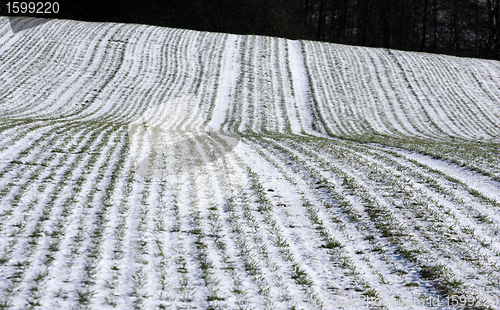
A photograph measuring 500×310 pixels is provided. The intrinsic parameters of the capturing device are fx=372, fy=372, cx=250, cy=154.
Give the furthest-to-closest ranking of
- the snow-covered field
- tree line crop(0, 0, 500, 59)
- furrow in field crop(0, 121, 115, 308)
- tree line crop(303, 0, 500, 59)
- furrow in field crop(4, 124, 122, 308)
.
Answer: tree line crop(303, 0, 500, 59), tree line crop(0, 0, 500, 59), furrow in field crop(0, 121, 115, 308), furrow in field crop(4, 124, 122, 308), the snow-covered field

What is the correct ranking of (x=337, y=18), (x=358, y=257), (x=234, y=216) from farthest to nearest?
1. (x=337, y=18)
2. (x=234, y=216)
3. (x=358, y=257)

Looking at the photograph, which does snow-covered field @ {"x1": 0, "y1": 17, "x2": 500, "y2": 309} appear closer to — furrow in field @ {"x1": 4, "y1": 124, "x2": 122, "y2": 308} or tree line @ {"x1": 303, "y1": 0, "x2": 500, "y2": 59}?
furrow in field @ {"x1": 4, "y1": 124, "x2": 122, "y2": 308}

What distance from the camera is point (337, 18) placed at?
44.7 meters

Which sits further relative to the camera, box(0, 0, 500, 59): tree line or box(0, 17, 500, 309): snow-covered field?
box(0, 0, 500, 59): tree line

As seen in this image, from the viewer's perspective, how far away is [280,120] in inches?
641

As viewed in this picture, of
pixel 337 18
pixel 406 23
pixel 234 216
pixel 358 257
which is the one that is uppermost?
pixel 337 18

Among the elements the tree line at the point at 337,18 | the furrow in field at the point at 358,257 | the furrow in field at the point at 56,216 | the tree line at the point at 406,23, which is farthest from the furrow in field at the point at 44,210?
the tree line at the point at 406,23

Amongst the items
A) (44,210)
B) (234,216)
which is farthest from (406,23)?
(44,210)

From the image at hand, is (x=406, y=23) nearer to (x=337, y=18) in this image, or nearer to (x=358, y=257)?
(x=337, y=18)

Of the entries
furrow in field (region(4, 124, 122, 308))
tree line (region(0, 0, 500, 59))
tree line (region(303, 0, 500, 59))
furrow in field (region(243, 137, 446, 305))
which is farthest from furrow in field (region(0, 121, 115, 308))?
tree line (region(303, 0, 500, 59))

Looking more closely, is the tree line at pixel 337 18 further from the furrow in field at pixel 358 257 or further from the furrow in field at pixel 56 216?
the furrow in field at pixel 358 257

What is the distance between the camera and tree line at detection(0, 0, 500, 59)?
3531 centimetres

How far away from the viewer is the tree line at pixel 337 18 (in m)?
35.3

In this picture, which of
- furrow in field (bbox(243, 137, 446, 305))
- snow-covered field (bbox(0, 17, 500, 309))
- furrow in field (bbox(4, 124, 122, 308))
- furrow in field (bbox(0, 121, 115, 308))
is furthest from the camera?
furrow in field (bbox(0, 121, 115, 308))
